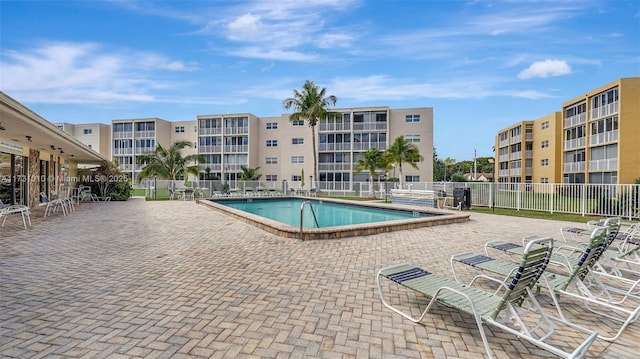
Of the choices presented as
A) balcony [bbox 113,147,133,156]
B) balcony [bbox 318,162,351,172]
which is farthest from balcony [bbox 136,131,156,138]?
balcony [bbox 318,162,351,172]

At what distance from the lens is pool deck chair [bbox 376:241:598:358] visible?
→ 250cm

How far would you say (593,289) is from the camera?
433 centimetres

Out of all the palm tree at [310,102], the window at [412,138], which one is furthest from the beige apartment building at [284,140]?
the palm tree at [310,102]

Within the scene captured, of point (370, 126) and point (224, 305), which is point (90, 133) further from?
point (224, 305)

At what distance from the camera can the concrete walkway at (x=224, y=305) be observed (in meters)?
2.74

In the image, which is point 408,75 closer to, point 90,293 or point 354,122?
point 90,293

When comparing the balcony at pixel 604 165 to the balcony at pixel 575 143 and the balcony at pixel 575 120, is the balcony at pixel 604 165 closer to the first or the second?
the balcony at pixel 575 143

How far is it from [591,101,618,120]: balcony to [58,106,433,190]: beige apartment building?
1316 cm

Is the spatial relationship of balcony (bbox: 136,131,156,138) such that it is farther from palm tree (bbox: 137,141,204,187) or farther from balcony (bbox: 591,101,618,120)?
balcony (bbox: 591,101,618,120)

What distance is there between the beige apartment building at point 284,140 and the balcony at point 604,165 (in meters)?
12.8

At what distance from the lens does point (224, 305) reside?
3.61 meters

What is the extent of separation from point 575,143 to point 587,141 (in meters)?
2.02

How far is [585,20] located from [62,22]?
17.1 m

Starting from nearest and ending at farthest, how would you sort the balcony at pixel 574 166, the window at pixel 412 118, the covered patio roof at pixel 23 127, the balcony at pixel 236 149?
the covered patio roof at pixel 23 127
the balcony at pixel 574 166
the window at pixel 412 118
the balcony at pixel 236 149
